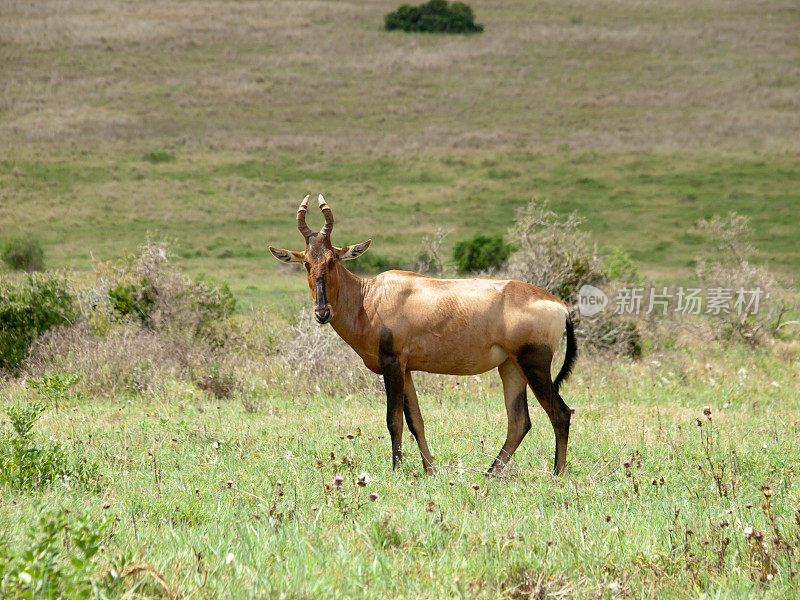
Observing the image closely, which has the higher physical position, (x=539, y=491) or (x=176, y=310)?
(x=539, y=491)

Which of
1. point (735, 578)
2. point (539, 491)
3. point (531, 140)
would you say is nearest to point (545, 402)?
point (539, 491)

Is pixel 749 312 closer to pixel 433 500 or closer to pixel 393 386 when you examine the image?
pixel 393 386

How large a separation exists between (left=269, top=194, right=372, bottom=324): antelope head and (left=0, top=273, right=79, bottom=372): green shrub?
305 inches

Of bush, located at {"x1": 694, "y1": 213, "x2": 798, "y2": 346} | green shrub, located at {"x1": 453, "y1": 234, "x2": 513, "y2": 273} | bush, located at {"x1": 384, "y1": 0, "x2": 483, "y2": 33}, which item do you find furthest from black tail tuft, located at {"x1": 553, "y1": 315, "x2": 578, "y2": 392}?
bush, located at {"x1": 384, "y1": 0, "x2": 483, "y2": 33}

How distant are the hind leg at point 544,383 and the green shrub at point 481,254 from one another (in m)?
17.9

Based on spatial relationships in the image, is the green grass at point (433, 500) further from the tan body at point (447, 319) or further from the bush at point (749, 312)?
the bush at point (749, 312)

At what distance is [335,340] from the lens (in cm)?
1278

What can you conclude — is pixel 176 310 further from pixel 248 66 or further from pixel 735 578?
pixel 248 66

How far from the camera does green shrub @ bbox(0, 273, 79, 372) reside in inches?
504

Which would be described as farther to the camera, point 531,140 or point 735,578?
point 531,140

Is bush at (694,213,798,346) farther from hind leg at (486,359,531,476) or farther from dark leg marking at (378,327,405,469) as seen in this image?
dark leg marking at (378,327,405,469)

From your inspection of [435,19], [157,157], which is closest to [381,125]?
[157,157]

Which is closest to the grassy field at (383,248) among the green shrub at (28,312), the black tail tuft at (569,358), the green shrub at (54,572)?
the green shrub at (54,572)

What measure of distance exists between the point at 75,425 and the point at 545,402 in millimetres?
5198
